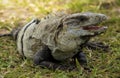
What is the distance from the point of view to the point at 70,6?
27.9ft

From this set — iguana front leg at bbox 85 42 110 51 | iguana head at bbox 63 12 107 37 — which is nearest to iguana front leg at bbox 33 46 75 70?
iguana head at bbox 63 12 107 37

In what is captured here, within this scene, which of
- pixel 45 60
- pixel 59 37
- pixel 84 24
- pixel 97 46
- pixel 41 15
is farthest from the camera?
pixel 41 15

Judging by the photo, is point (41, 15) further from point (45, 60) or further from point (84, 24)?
point (84, 24)

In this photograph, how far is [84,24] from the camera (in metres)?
5.18

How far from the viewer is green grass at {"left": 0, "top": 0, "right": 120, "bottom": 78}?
5.30 metres

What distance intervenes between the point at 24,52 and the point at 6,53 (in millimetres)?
334

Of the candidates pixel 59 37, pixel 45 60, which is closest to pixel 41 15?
pixel 45 60

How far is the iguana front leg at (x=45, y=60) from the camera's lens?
17.6 ft

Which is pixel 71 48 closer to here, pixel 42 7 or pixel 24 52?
pixel 24 52

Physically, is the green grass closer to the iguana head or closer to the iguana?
the iguana

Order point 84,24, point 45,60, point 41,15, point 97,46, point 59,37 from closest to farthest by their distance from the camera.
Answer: point 84,24
point 59,37
point 45,60
point 97,46
point 41,15

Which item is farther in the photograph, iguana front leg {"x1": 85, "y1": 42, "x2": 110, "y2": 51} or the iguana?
iguana front leg {"x1": 85, "y1": 42, "x2": 110, "y2": 51}

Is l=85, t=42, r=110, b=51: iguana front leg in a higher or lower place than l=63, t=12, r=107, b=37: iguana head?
lower

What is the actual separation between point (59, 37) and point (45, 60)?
0.37m
